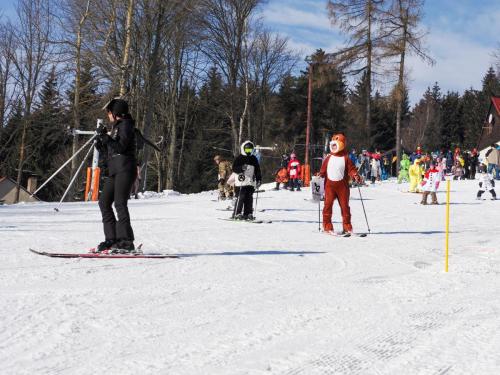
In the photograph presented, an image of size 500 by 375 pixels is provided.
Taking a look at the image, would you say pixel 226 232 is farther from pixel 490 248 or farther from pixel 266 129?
pixel 266 129

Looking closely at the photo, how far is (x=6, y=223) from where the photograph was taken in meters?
10.2

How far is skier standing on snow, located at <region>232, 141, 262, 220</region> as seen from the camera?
40.0ft

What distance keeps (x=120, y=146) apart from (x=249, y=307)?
2860 mm

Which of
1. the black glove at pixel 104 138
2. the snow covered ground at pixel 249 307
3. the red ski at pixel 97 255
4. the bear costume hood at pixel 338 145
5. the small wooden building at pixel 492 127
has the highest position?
the small wooden building at pixel 492 127

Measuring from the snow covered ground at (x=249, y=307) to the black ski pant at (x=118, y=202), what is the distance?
49 centimetres

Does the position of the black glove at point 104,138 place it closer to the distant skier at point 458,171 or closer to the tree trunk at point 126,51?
the tree trunk at point 126,51

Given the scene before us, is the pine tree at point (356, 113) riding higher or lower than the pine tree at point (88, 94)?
higher

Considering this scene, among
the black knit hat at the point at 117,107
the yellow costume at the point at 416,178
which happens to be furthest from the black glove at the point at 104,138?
the yellow costume at the point at 416,178

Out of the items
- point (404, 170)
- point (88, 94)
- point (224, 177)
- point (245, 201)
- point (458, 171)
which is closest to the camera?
point (245, 201)

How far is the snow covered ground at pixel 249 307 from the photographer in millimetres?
3342

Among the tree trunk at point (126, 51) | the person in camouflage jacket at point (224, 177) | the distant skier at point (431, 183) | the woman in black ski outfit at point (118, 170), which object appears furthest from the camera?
the tree trunk at point (126, 51)

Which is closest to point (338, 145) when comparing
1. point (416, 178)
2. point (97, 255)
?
point (97, 255)

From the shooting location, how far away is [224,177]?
18.6 metres

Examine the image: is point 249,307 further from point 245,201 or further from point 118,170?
point 245,201
